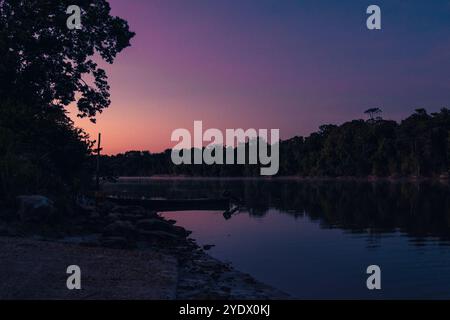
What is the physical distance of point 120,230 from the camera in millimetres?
23875

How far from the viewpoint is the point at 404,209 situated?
5084 centimetres

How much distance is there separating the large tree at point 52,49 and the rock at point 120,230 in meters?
14.1

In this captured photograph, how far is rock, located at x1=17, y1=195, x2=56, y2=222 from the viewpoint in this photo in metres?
22.8

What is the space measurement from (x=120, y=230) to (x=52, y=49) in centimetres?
1917

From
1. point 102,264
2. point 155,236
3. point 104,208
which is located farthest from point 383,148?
point 102,264

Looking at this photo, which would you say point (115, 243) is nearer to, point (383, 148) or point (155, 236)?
point (155, 236)

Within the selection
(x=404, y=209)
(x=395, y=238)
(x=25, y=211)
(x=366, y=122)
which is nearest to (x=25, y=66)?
(x=25, y=211)

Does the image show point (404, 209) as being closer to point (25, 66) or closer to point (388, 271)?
point (388, 271)

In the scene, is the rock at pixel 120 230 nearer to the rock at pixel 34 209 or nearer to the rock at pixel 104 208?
the rock at pixel 34 209

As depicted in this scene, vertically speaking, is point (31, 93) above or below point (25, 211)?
above
